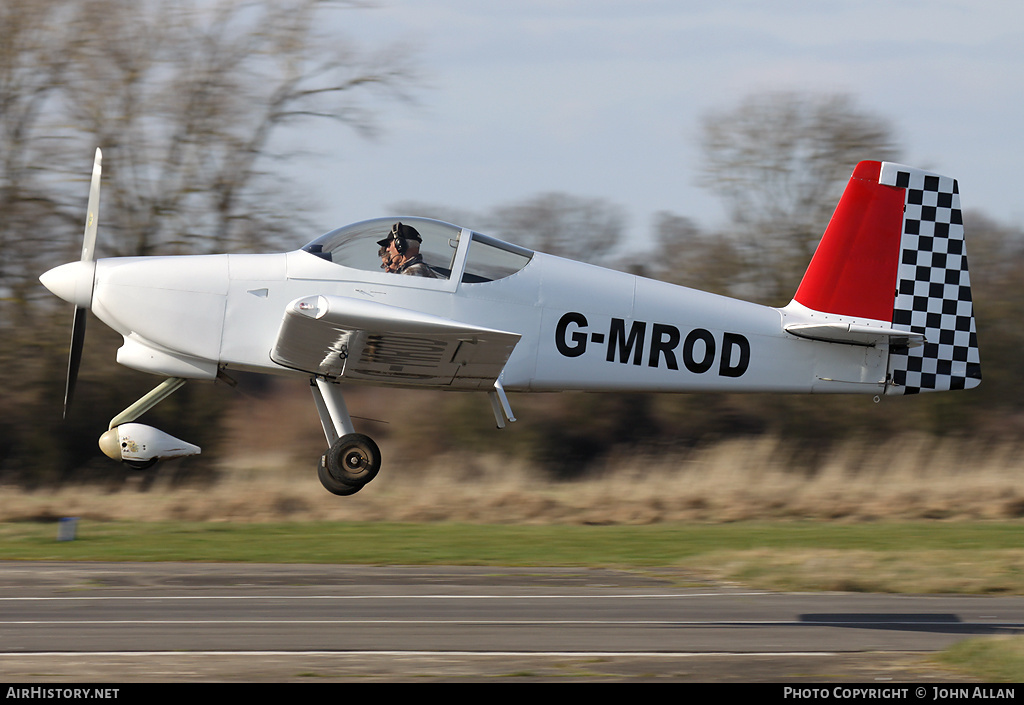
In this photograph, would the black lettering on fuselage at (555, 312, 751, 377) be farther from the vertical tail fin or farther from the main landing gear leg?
the main landing gear leg

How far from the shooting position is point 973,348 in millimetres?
9375

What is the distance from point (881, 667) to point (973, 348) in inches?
122

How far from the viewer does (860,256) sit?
9312mm

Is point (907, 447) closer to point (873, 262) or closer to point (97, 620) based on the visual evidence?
point (873, 262)

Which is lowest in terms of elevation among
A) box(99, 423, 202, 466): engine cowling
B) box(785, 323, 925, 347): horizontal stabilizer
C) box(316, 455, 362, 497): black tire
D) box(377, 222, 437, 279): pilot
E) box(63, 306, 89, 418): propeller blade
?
box(316, 455, 362, 497): black tire

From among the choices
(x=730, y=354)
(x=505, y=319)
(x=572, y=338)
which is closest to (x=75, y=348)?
(x=505, y=319)

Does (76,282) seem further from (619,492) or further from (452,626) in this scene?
(619,492)

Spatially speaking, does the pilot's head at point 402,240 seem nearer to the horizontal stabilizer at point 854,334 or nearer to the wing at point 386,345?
the wing at point 386,345

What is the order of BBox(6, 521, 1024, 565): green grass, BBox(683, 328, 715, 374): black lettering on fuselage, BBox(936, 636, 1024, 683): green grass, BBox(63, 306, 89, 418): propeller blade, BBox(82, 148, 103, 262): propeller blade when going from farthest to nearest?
BBox(6, 521, 1024, 565): green grass → BBox(683, 328, 715, 374): black lettering on fuselage → BBox(63, 306, 89, 418): propeller blade → BBox(82, 148, 103, 262): propeller blade → BBox(936, 636, 1024, 683): green grass

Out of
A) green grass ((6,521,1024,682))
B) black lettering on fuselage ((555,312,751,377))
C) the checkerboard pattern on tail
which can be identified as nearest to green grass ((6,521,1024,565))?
green grass ((6,521,1024,682))

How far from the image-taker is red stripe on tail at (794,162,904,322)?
9.26 m

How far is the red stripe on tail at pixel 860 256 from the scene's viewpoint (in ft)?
30.4

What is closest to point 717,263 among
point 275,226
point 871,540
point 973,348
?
point 871,540

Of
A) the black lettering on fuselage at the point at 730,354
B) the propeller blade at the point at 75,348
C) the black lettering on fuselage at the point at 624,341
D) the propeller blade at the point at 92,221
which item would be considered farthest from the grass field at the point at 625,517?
the propeller blade at the point at 92,221
